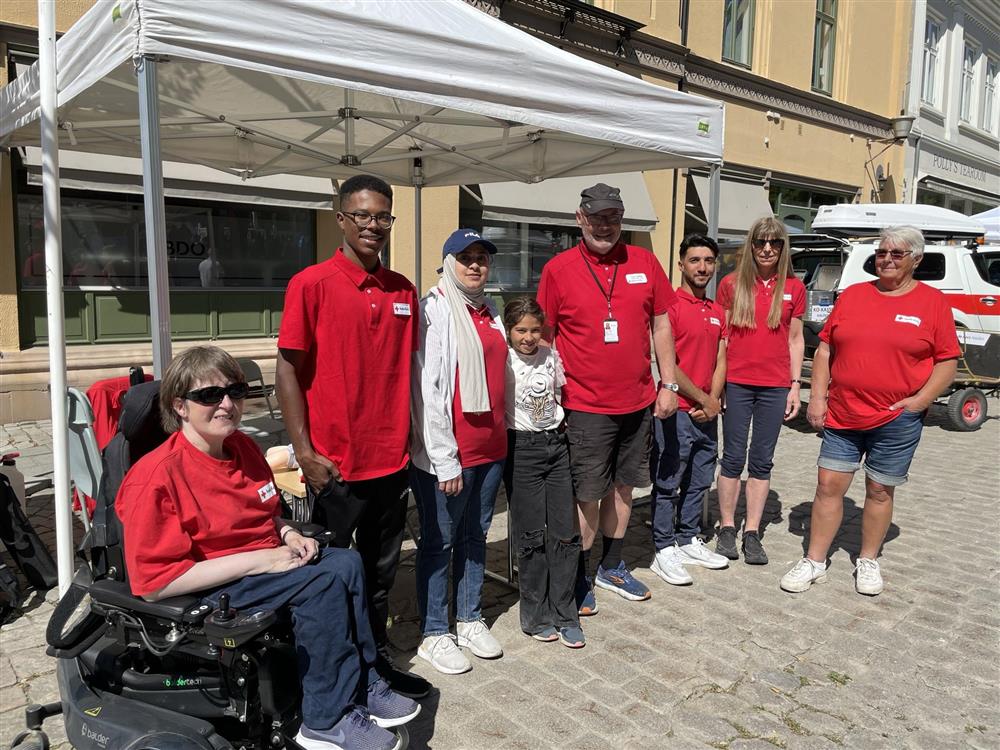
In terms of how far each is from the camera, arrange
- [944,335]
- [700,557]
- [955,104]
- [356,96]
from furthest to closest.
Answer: [955,104] < [356,96] < [700,557] < [944,335]

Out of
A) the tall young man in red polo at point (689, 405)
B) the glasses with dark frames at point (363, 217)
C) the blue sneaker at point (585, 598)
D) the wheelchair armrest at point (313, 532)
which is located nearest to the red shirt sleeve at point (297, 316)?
the glasses with dark frames at point (363, 217)

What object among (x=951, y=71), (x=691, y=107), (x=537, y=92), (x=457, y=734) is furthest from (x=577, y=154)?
(x=951, y=71)

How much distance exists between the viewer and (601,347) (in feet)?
11.4

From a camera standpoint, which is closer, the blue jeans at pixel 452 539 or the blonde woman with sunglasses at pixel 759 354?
the blue jeans at pixel 452 539

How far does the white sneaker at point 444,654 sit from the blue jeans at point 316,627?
94cm

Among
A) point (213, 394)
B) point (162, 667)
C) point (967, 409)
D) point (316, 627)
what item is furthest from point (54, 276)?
point (967, 409)

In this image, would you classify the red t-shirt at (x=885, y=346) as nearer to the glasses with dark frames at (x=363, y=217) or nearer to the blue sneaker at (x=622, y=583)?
the blue sneaker at (x=622, y=583)

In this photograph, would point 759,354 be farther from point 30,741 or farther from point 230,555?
point 30,741

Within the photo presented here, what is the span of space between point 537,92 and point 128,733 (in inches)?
117

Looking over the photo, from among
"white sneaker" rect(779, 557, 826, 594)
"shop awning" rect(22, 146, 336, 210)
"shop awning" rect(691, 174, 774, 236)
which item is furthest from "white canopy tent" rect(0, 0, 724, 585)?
"shop awning" rect(691, 174, 774, 236)

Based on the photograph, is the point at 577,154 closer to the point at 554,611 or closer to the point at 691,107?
the point at 691,107

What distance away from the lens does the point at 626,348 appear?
350cm

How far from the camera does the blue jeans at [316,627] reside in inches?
84.5

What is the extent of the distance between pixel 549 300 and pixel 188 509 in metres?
2.01
